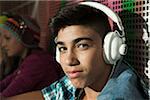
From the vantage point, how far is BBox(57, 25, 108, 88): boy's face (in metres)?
0.83

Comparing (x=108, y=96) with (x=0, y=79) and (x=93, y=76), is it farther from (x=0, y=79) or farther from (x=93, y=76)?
(x=0, y=79)

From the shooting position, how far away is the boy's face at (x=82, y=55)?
32.9 inches

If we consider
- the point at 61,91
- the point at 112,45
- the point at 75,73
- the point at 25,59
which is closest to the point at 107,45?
the point at 112,45

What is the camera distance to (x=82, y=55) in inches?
33.1

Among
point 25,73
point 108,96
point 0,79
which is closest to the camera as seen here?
point 108,96

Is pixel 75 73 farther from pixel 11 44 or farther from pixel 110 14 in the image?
pixel 11 44

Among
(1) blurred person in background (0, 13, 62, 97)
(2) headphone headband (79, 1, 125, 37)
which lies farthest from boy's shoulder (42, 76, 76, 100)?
(2) headphone headband (79, 1, 125, 37)

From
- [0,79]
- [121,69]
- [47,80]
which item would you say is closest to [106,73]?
[121,69]

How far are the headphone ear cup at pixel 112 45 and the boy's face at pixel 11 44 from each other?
712mm

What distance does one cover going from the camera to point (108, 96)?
797 millimetres

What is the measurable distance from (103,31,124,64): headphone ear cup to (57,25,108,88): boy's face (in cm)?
3

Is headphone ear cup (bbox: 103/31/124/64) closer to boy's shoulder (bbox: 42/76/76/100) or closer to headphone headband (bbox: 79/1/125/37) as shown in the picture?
headphone headband (bbox: 79/1/125/37)

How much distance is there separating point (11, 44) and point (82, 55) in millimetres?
717

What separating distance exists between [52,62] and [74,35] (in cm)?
52
